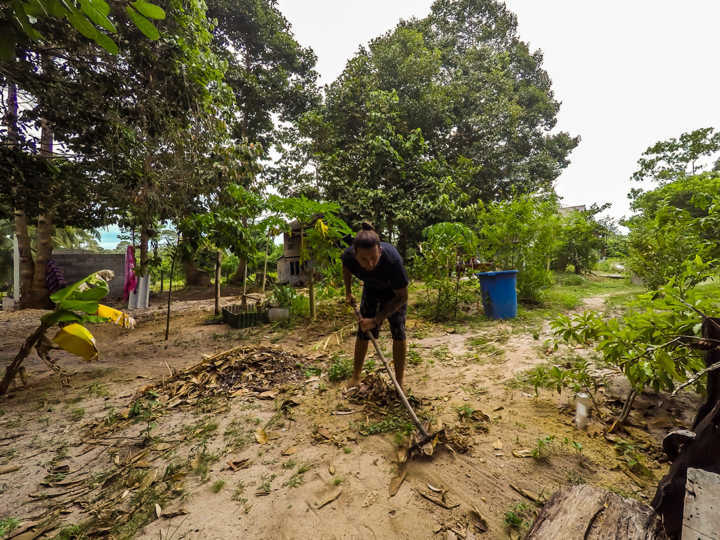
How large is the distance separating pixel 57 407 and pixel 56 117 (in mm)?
4048

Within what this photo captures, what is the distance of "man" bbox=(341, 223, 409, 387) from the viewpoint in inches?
104

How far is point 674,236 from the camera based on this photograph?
16.1 feet

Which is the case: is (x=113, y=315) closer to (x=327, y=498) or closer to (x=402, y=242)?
(x=327, y=498)

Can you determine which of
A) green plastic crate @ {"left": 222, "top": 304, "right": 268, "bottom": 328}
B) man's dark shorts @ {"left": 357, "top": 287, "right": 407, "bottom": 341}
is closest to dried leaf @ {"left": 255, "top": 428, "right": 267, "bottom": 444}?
man's dark shorts @ {"left": 357, "top": 287, "right": 407, "bottom": 341}

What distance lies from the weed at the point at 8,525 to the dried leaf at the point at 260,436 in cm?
137

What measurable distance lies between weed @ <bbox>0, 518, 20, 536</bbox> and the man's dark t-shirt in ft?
9.23

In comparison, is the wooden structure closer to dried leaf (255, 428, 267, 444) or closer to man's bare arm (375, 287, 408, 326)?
man's bare arm (375, 287, 408, 326)

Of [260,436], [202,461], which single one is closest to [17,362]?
[202,461]

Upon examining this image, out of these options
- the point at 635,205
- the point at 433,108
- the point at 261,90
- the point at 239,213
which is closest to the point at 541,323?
the point at 239,213

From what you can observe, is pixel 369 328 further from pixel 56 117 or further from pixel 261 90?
pixel 261 90

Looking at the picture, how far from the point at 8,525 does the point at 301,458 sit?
1688 millimetres

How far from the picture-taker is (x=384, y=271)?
285 centimetres

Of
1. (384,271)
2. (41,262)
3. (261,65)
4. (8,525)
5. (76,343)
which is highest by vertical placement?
(261,65)

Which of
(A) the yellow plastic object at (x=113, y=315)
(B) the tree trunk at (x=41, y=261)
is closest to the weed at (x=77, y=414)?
(A) the yellow plastic object at (x=113, y=315)
